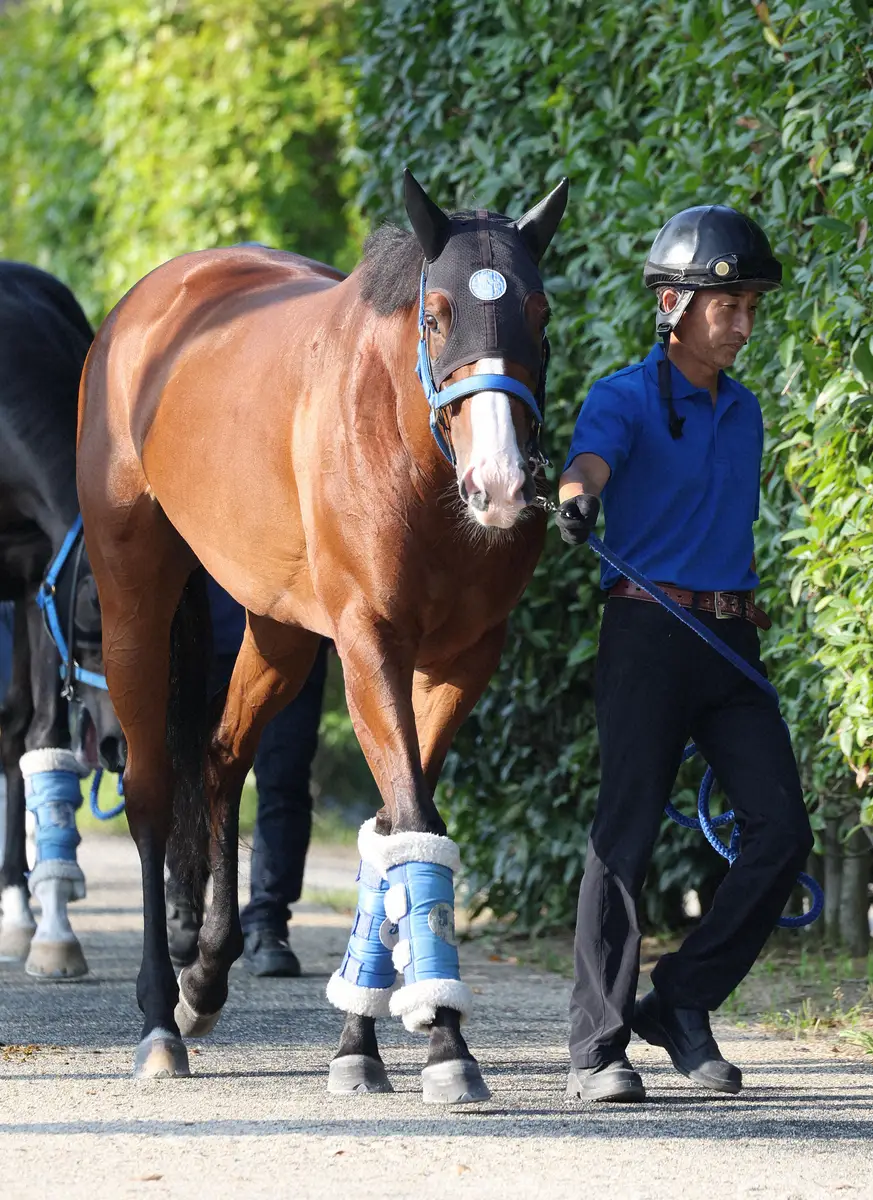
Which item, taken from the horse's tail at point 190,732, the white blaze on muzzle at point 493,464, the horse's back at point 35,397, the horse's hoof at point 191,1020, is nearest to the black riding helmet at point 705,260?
the white blaze on muzzle at point 493,464

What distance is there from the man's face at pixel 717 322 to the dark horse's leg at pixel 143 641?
67.5 inches

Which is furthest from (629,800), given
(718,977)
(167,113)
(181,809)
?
(167,113)

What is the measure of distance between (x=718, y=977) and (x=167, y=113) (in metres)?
8.52

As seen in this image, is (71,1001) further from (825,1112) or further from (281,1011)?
(825,1112)

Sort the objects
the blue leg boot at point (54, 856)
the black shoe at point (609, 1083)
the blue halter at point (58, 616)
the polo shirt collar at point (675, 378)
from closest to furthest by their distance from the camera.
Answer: the black shoe at point (609, 1083), the polo shirt collar at point (675, 378), the blue halter at point (58, 616), the blue leg boot at point (54, 856)

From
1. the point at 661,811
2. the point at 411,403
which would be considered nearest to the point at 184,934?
A: the point at 661,811

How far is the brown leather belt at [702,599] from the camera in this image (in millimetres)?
4211

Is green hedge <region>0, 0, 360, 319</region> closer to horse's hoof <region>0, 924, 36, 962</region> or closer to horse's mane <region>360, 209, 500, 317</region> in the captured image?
horse's hoof <region>0, 924, 36, 962</region>

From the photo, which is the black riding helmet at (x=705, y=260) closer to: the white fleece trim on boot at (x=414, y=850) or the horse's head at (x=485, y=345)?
the horse's head at (x=485, y=345)

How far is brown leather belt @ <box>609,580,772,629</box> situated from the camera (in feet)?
13.8

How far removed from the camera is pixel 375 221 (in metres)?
7.25

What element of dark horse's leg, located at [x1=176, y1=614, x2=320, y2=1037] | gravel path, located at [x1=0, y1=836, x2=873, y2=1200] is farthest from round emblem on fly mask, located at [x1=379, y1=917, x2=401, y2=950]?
dark horse's leg, located at [x1=176, y1=614, x2=320, y2=1037]

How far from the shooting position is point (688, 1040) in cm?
423

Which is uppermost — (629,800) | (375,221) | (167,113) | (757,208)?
(167,113)
